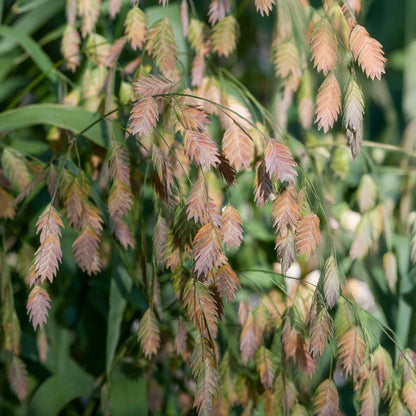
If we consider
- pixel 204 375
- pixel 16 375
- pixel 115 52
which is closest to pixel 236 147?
pixel 204 375

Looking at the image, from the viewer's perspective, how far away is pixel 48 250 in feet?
2.09

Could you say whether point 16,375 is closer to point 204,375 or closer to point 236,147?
point 204,375

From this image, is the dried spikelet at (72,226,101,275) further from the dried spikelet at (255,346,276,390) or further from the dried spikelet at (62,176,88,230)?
the dried spikelet at (255,346,276,390)

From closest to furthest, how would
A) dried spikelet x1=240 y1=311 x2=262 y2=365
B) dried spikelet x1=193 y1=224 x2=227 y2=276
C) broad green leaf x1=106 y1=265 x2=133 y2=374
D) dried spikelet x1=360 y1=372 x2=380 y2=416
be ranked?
dried spikelet x1=193 y1=224 x2=227 y2=276 → dried spikelet x1=360 y1=372 x2=380 y2=416 → dried spikelet x1=240 y1=311 x2=262 y2=365 → broad green leaf x1=106 y1=265 x2=133 y2=374

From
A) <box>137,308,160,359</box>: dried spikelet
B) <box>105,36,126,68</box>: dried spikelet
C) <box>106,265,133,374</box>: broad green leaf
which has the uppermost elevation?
<box>105,36,126,68</box>: dried spikelet

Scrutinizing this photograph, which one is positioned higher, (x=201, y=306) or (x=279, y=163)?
(x=279, y=163)

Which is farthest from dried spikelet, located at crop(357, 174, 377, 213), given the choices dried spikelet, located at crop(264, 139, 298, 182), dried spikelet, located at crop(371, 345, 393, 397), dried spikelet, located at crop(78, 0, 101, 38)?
dried spikelet, located at crop(78, 0, 101, 38)

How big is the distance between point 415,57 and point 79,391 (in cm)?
104

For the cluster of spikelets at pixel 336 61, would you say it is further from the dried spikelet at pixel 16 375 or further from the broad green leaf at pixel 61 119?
the dried spikelet at pixel 16 375

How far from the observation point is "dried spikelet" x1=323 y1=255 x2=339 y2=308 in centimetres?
64

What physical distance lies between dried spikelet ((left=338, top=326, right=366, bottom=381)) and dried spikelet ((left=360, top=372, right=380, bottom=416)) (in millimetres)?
21

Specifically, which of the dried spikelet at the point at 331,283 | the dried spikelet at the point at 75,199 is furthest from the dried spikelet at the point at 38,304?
the dried spikelet at the point at 331,283

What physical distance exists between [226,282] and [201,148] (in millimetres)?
152

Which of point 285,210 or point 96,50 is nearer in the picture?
point 285,210
